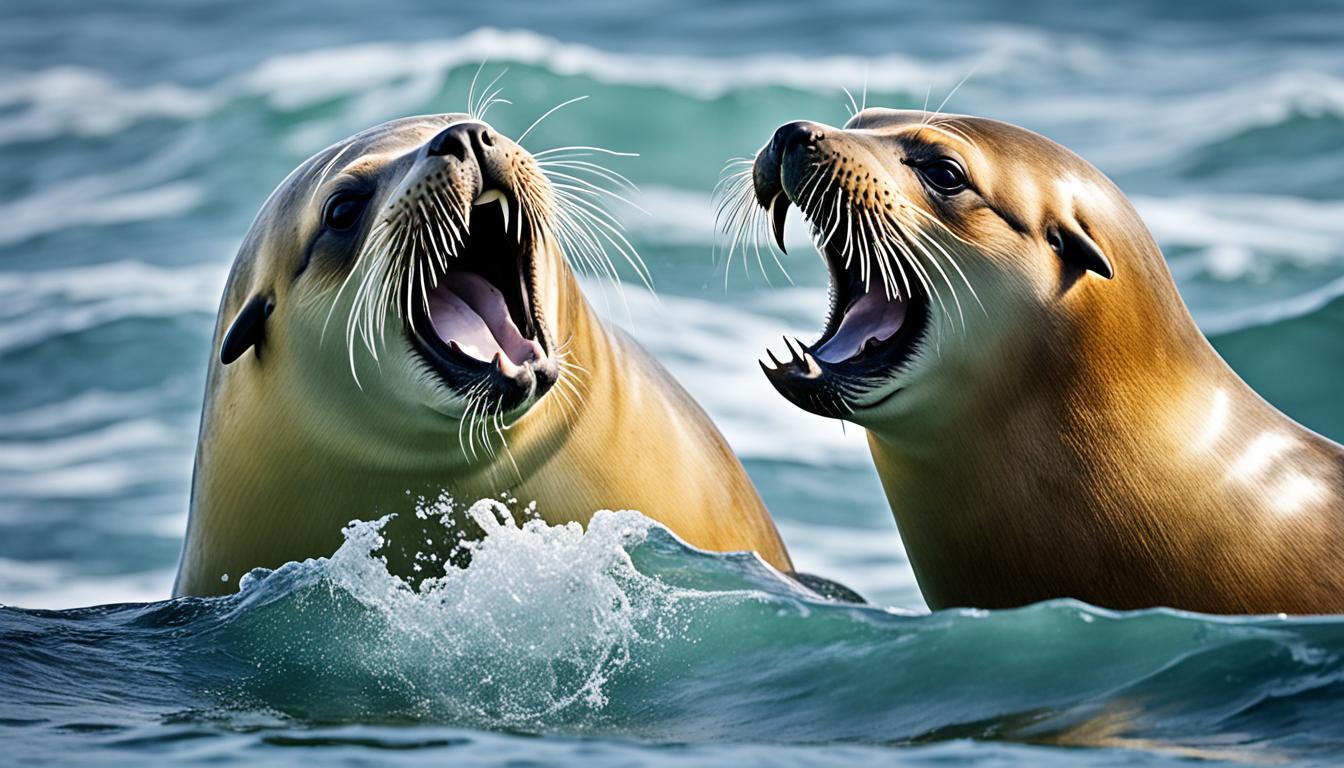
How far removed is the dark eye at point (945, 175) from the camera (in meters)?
5.86

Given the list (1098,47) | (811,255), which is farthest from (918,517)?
(1098,47)

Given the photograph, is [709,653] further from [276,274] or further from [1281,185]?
[1281,185]

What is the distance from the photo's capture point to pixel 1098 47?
2031 cm

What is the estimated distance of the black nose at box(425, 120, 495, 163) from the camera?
18.5 ft

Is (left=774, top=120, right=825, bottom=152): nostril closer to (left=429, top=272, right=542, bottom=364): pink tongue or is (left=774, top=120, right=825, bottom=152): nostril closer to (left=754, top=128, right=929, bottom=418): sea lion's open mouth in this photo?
(left=754, top=128, right=929, bottom=418): sea lion's open mouth

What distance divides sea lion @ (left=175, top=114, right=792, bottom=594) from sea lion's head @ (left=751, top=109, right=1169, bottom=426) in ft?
2.32

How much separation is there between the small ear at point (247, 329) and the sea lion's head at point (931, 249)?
1.49 metres

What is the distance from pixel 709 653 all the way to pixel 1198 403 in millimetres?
1634

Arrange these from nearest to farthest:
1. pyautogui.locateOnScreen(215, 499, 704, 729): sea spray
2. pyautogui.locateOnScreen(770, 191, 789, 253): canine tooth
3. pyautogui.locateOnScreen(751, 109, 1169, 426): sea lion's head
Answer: pyautogui.locateOnScreen(215, 499, 704, 729): sea spray < pyautogui.locateOnScreen(751, 109, 1169, 426): sea lion's head < pyautogui.locateOnScreen(770, 191, 789, 253): canine tooth

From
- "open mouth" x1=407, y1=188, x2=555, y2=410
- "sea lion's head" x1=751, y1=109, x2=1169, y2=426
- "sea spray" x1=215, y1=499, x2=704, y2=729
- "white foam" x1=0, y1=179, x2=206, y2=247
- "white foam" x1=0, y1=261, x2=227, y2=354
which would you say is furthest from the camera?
"white foam" x1=0, y1=179, x2=206, y2=247

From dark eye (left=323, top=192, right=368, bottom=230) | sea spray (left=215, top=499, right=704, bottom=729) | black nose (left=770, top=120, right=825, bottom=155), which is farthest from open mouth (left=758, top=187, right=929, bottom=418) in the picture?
dark eye (left=323, top=192, right=368, bottom=230)

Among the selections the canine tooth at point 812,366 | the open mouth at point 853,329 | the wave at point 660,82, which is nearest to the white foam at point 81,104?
the wave at point 660,82

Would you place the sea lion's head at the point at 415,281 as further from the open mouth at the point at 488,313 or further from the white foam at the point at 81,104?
the white foam at the point at 81,104

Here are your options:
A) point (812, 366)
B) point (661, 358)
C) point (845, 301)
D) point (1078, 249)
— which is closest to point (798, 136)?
point (845, 301)
